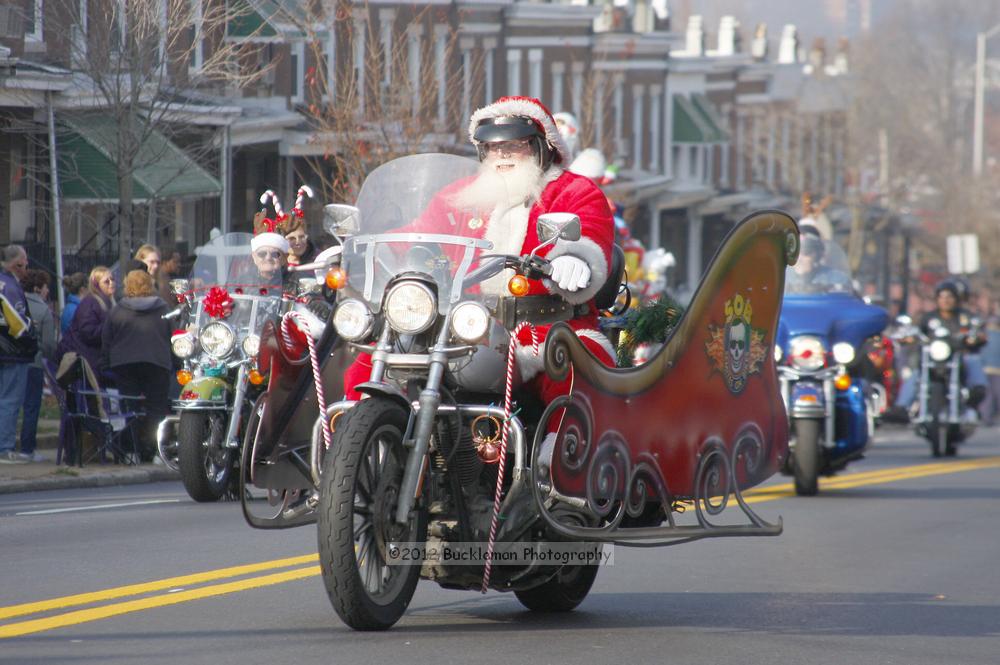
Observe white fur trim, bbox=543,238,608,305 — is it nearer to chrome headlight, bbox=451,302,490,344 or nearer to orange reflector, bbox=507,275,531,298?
orange reflector, bbox=507,275,531,298

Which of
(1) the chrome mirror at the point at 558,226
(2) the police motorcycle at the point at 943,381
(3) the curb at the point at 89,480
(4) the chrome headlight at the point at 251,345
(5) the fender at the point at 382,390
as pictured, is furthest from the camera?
(2) the police motorcycle at the point at 943,381

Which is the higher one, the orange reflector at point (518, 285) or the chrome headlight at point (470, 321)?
the orange reflector at point (518, 285)

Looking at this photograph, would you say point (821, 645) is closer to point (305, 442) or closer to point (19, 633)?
point (305, 442)

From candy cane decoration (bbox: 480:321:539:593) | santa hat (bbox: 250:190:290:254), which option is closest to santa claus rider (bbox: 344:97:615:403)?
candy cane decoration (bbox: 480:321:539:593)

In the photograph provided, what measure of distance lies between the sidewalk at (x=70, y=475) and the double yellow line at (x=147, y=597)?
205 inches

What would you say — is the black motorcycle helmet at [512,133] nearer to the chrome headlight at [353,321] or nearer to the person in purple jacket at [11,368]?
the chrome headlight at [353,321]

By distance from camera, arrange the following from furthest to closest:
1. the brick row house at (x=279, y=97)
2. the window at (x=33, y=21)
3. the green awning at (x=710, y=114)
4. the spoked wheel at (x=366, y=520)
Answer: the green awning at (x=710, y=114)
the brick row house at (x=279, y=97)
the window at (x=33, y=21)
the spoked wheel at (x=366, y=520)

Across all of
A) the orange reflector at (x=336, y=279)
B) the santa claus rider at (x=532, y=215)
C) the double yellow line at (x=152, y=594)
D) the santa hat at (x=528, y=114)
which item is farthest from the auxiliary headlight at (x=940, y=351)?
the orange reflector at (x=336, y=279)

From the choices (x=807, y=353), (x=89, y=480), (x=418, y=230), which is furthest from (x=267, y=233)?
(x=418, y=230)

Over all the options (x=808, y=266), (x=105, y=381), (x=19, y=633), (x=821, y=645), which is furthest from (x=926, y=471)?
(x=19, y=633)

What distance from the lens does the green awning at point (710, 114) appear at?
55062 mm

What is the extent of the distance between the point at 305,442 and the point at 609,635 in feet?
4.87

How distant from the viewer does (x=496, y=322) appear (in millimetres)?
7262

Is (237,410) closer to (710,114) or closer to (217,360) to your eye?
(217,360)
